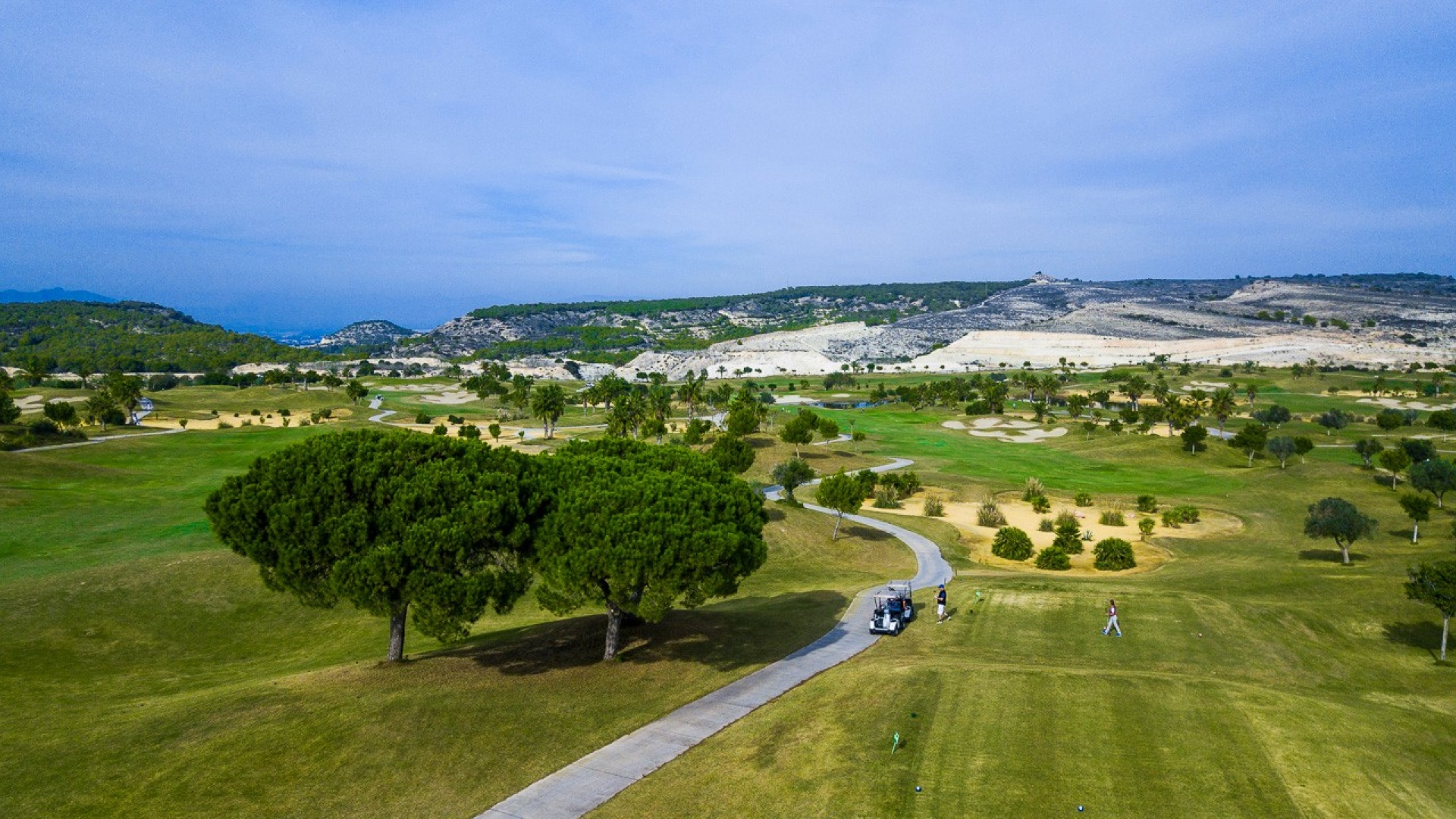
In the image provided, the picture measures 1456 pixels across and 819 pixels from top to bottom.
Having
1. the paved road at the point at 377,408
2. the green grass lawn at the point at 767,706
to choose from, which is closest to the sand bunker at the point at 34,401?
the paved road at the point at 377,408

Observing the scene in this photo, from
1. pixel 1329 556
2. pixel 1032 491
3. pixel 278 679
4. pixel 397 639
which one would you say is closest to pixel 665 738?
pixel 397 639

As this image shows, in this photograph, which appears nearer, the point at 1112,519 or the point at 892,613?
the point at 892,613

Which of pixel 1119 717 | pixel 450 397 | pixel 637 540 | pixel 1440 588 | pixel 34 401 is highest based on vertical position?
pixel 637 540

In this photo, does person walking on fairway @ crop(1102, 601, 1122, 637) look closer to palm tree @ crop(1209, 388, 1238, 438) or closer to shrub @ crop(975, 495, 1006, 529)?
shrub @ crop(975, 495, 1006, 529)

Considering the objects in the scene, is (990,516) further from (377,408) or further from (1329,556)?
(377,408)

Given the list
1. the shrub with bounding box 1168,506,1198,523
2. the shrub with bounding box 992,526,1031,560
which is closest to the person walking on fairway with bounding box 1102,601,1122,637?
the shrub with bounding box 992,526,1031,560

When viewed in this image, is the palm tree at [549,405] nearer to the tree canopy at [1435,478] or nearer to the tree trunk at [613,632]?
the tree trunk at [613,632]

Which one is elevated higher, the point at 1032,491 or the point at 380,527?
the point at 380,527

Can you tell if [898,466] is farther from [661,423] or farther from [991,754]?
[991,754]
